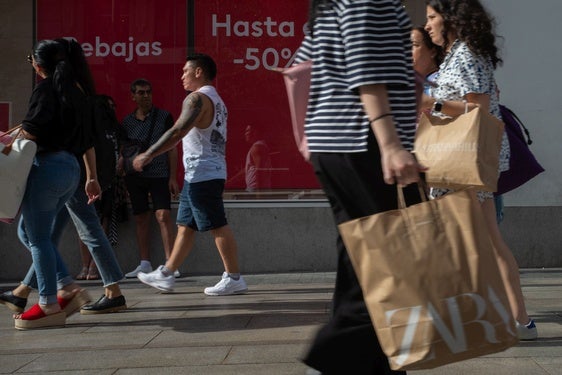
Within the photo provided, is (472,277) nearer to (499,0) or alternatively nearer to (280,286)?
(280,286)

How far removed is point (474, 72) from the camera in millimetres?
5035

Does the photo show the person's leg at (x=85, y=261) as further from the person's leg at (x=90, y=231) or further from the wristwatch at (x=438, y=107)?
the wristwatch at (x=438, y=107)

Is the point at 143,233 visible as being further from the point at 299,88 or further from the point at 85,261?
the point at 299,88

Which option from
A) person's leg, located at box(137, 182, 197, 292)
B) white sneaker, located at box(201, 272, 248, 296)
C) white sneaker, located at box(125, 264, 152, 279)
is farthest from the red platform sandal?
white sneaker, located at box(125, 264, 152, 279)

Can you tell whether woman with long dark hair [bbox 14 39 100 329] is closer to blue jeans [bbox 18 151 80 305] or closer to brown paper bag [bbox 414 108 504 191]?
blue jeans [bbox 18 151 80 305]

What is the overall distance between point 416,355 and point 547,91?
259 inches

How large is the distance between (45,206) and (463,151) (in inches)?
115

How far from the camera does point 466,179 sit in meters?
4.32

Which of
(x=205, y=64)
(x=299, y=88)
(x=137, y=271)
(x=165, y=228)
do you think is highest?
(x=205, y=64)

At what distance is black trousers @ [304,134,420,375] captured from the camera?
3.06 meters

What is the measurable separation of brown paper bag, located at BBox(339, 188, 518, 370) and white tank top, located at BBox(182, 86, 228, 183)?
15.0 feet

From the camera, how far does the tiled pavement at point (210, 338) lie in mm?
4703

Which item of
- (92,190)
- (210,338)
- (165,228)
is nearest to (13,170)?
(92,190)

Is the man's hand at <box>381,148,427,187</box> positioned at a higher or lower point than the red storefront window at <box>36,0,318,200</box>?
lower
